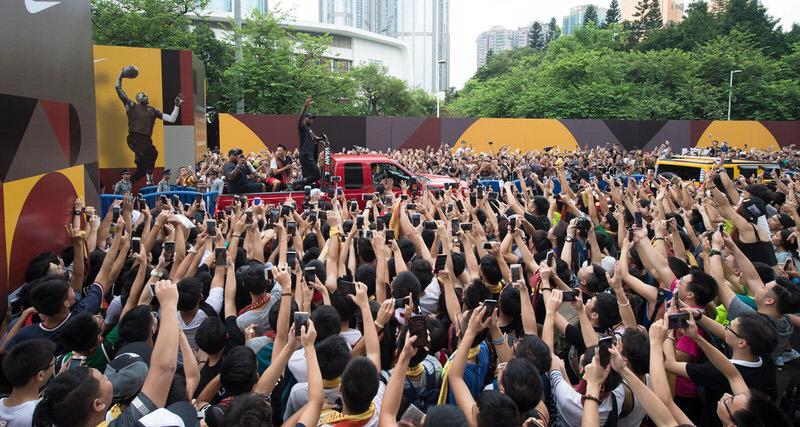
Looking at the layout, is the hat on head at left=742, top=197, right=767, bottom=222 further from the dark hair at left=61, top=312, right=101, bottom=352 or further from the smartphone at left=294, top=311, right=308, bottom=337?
the dark hair at left=61, top=312, right=101, bottom=352

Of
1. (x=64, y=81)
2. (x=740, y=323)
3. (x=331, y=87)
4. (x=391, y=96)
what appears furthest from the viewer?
(x=391, y=96)

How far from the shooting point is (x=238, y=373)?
9.89ft

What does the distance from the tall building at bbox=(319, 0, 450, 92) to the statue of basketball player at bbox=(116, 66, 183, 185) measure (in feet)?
361

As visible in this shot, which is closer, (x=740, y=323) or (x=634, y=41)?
(x=740, y=323)

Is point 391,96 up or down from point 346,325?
up

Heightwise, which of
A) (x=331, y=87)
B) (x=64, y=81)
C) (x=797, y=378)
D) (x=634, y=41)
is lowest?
(x=797, y=378)

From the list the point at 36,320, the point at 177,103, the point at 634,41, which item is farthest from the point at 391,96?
the point at 36,320

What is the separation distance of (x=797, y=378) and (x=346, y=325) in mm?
2883

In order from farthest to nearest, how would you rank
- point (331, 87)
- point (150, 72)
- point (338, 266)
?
point (331, 87) → point (150, 72) → point (338, 266)

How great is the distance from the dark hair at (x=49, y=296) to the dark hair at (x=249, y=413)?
2073 millimetres

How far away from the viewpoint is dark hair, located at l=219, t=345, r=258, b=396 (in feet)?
9.89

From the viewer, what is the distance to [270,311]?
13.3 ft

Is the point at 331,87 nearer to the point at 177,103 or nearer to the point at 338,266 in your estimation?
the point at 177,103

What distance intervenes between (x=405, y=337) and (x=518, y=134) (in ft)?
80.8
